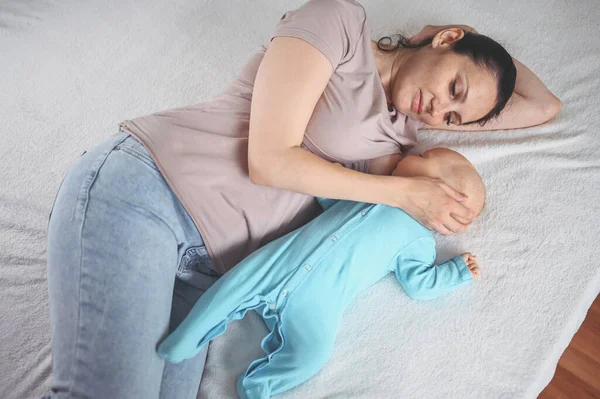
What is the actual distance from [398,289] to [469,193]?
11.3 inches

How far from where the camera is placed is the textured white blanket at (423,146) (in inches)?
47.0

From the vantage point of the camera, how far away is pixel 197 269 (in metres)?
1.29

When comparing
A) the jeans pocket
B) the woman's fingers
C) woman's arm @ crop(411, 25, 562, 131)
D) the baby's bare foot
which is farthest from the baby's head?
the jeans pocket

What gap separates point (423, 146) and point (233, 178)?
0.60 meters

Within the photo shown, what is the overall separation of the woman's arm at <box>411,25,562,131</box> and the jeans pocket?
28.9 inches

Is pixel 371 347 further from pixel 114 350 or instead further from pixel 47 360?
pixel 47 360

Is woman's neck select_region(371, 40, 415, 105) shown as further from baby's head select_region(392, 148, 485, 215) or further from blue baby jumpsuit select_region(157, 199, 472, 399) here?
blue baby jumpsuit select_region(157, 199, 472, 399)

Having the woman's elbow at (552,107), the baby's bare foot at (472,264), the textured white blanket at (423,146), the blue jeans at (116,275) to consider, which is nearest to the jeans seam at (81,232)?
the blue jeans at (116,275)

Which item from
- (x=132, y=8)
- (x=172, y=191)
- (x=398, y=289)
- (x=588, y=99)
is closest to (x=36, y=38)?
(x=132, y=8)

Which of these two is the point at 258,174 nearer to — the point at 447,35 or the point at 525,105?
the point at 447,35

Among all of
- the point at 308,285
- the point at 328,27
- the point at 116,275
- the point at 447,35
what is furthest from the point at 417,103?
the point at 116,275

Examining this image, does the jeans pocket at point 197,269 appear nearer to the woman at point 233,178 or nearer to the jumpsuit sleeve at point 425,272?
the woman at point 233,178

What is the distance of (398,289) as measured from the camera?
51.3 inches

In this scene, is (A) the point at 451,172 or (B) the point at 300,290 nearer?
(B) the point at 300,290
